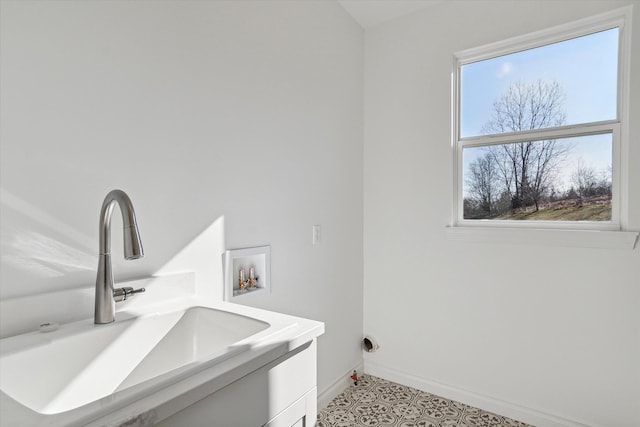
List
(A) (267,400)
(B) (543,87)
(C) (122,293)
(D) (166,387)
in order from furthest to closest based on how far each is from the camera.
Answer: (B) (543,87), (C) (122,293), (A) (267,400), (D) (166,387)

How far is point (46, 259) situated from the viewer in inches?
38.3

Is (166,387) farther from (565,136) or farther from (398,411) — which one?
(565,136)

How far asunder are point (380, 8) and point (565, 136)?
1377mm

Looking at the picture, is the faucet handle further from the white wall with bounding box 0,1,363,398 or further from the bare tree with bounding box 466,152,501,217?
the bare tree with bounding box 466,152,501,217

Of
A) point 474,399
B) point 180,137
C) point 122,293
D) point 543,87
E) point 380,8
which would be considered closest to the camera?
point 122,293

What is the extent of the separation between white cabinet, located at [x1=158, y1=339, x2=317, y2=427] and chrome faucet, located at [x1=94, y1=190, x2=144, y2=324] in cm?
39

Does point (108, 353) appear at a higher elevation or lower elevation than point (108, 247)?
lower

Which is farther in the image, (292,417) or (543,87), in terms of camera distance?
(543,87)

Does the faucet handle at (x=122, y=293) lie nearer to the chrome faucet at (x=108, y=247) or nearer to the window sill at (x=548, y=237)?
the chrome faucet at (x=108, y=247)

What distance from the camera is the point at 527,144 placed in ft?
6.87

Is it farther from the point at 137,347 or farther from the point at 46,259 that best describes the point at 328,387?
the point at 46,259

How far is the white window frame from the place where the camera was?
1804 mm

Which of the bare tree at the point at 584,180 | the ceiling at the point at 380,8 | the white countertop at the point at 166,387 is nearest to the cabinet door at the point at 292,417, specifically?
the white countertop at the point at 166,387

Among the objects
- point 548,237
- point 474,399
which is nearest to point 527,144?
point 548,237
